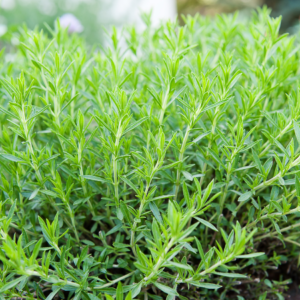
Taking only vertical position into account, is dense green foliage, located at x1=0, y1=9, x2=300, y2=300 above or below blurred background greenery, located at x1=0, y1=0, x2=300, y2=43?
below

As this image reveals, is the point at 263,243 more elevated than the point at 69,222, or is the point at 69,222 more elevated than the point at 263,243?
the point at 69,222

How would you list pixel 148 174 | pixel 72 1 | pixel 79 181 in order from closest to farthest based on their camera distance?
1. pixel 148 174
2. pixel 79 181
3. pixel 72 1

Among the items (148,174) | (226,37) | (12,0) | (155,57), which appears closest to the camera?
(148,174)

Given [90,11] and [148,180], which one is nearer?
[148,180]

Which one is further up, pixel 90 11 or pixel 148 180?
pixel 90 11

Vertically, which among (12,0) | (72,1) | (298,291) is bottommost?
(298,291)

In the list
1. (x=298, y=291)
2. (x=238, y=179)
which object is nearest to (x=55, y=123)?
(x=238, y=179)

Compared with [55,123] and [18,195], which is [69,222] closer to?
[18,195]

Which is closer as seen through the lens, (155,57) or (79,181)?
(79,181)

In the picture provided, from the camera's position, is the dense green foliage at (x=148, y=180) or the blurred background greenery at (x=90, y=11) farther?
the blurred background greenery at (x=90, y=11)

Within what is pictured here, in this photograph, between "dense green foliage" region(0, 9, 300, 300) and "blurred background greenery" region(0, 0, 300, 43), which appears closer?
"dense green foliage" region(0, 9, 300, 300)

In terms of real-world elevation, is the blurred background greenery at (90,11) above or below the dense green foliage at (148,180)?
above
